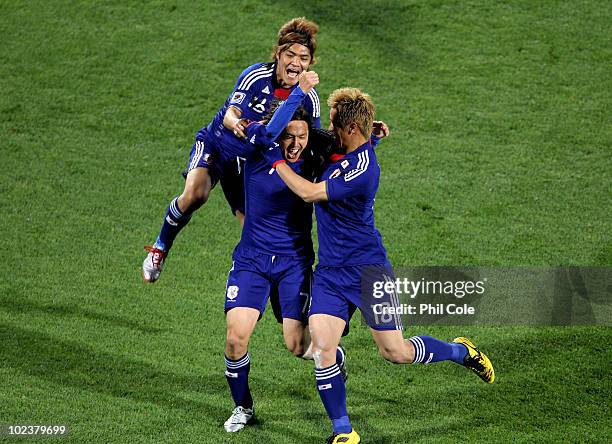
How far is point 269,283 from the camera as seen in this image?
717 cm

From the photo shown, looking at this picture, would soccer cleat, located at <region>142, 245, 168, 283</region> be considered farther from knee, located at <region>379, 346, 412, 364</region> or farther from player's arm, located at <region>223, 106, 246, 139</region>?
knee, located at <region>379, 346, 412, 364</region>

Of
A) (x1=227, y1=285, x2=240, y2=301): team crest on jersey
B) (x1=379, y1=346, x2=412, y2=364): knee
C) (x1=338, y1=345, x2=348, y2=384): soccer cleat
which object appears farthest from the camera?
(x1=338, y1=345, x2=348, y2=384): soccer cleat

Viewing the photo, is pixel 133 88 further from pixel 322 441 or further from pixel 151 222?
pixel 322 441

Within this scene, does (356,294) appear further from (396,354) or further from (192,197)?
(192,197)

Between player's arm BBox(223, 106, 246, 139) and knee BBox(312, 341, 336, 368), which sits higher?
player's arm BBox(223, 106, 246, 139)

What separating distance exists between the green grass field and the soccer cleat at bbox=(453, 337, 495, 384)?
0.28 meters

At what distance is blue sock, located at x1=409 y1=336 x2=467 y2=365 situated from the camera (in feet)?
23.4

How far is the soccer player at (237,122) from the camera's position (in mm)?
7234

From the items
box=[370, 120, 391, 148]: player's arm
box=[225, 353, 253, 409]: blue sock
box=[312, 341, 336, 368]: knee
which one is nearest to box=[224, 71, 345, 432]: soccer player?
box=[225, 353, 253, 409]: blue sock

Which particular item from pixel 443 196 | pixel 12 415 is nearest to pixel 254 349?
pixel 12 415

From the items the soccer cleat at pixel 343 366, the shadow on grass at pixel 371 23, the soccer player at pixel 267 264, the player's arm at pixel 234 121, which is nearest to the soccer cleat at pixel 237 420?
the soccer player at pixel 267 264

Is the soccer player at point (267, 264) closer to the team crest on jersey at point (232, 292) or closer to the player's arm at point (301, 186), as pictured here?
the team crest on jersey at point (232, 292)

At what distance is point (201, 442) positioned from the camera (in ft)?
23.3

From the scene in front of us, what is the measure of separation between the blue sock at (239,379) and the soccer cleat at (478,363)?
5.10 ft
